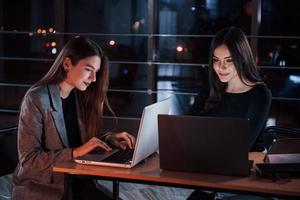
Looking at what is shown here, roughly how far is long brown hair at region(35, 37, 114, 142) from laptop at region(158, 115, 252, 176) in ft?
1.71

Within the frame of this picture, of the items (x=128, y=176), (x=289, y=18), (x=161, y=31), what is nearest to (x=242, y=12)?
(x=289, y=18)

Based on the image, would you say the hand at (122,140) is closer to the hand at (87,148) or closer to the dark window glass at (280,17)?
the hand at (87,148)

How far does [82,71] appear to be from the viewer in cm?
186

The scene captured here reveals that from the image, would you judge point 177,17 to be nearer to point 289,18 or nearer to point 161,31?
point 161,31

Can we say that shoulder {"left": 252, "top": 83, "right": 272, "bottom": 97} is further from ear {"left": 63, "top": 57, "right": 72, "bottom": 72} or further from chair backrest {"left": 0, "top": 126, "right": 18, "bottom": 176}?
chair backrest {"left": 0, "top": 126, "right": 18, "bottom": 176}

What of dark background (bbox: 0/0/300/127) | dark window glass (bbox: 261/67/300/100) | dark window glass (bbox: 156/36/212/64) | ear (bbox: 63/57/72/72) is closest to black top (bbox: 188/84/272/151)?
ear (bbox: 63/57/72/72)

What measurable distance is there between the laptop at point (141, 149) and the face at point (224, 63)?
1.09ft

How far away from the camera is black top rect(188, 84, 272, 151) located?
1.97 m

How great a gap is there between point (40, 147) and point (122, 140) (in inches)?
13.9

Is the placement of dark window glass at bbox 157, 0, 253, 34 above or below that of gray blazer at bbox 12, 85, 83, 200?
above

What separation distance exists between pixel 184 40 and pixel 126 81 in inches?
38.0

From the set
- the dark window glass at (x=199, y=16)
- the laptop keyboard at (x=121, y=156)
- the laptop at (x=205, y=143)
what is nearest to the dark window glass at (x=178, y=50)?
the dark window glass at (x=199, y=16)

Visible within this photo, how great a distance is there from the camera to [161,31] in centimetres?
538

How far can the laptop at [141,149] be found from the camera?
1553 mm
